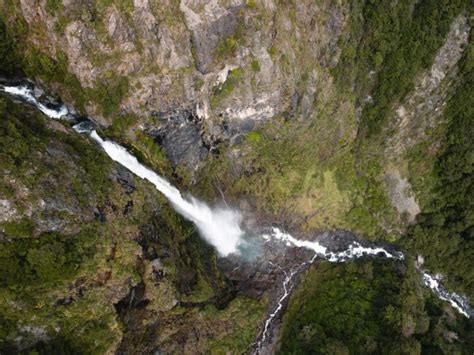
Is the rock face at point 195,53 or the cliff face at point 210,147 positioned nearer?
the cliff face at point 210,147

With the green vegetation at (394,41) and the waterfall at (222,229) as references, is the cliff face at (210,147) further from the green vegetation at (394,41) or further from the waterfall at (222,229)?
the waterfall at (222,229)

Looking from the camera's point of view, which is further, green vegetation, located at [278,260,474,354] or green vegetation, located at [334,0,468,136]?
green vegetation, located at [278,260,474,354]

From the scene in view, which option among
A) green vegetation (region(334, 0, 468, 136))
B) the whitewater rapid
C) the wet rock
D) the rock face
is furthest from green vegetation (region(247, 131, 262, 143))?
the wet rock

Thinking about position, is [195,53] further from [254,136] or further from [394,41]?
[394,41]

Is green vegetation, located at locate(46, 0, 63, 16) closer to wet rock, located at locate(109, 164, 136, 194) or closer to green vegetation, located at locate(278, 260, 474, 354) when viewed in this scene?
wet rock, located at locate(109, 164, 136, 194)

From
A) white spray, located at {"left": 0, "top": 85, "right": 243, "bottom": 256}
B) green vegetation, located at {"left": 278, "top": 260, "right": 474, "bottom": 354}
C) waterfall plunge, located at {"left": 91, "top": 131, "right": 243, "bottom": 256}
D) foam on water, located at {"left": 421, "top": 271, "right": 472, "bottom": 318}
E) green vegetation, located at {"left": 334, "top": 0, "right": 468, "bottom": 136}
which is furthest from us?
foam on water, located at {"left": 421, "top": 271, "right": 472, "bottom": 318}

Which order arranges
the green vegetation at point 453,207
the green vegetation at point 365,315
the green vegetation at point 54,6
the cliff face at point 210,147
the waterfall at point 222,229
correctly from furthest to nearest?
the green vegetation at point 453,207, the green vegetation at point 365,315, the waterfall at point 222,229, the green vegetation at point 54,6, the cliff face at point 210,147

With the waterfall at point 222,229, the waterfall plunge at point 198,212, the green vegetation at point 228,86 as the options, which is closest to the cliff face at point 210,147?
the green vegetation at point 228,86
